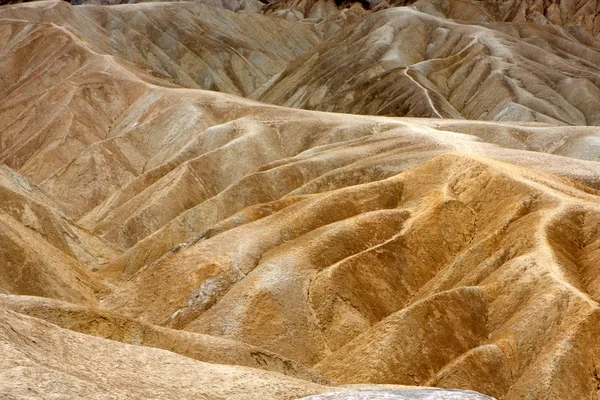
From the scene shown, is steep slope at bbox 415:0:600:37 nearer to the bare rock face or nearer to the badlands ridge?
the badlands ridge

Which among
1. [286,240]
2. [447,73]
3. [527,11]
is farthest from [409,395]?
[527,11]

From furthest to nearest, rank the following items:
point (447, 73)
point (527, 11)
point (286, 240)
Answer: point (527, 11) → point (447, 73) → point (286, 240)

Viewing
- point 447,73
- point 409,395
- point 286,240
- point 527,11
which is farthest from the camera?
point 527,11

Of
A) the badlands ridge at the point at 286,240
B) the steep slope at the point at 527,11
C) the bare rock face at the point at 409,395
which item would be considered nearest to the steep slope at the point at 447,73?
the badlands ridge at the point at 286,240

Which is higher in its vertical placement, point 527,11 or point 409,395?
point 409,395

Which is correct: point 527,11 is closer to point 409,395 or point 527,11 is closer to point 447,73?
point 447,73

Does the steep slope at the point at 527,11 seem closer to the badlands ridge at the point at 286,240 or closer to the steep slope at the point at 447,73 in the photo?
the steep slope at the point at 447,73

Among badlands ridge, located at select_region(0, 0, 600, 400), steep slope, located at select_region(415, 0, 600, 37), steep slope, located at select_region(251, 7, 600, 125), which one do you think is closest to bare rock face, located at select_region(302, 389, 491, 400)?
badlands ridge, located at select_region(0, 0, 600, 400)

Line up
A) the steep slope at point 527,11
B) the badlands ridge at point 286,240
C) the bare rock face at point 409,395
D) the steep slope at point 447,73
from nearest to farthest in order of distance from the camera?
the bare rock face at point 409,395
the badlands ridge at point 286,240
the steep slope at point 447,73
the steep slope at point 527,11

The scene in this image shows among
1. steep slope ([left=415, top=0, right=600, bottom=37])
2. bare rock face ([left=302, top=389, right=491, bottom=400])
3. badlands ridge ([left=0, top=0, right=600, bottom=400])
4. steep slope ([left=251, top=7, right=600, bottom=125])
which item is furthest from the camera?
steep slope ([left=415, top=0, right=600, bottom=37])
